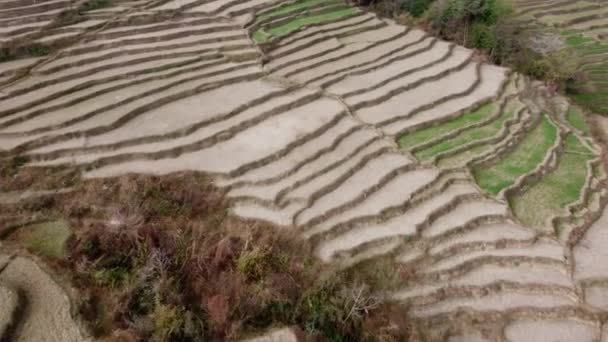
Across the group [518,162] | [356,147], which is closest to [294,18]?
[356,147]

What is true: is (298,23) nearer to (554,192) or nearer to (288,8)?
(288,8)

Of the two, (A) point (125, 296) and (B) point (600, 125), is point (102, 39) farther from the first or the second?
(B) point (600, 125)

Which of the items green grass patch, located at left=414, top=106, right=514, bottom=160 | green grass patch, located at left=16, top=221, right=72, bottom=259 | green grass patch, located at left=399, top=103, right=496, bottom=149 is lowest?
green grass patch, located at left=414, top=106, right=514, bottom=160

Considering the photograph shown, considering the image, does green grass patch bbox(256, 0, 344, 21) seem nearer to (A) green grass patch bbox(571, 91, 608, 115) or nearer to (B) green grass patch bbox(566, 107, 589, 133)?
(B) green grass patch bbox(566, 107, 589, 133)

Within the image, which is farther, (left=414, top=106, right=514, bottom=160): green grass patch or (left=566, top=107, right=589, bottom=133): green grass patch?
(left=566, top=107, right=589, bottom=133): green grass patch

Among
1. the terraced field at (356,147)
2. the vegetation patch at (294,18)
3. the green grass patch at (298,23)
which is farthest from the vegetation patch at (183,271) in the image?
the vegetation patch at (294,18)

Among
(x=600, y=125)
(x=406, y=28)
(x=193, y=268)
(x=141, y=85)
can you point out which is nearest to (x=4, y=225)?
(x=193, y=268)

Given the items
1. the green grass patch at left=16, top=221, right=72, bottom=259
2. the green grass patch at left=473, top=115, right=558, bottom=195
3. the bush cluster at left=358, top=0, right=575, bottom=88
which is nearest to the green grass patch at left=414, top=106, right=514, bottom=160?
the green grass patch at left=473, top=115, right=558, bottom=195

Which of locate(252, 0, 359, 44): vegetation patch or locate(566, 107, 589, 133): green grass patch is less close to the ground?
locate(252, 0, 359, 44): vegetation patch
